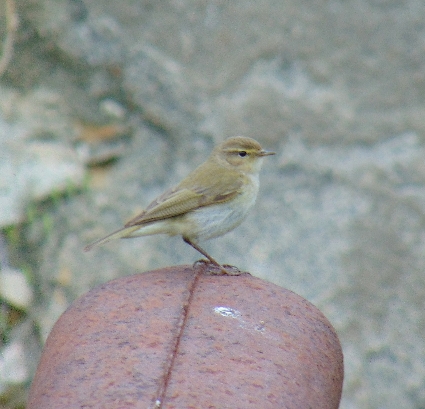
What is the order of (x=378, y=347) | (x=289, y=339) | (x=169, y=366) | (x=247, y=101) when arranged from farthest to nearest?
(x=247, y=101) < (x=378, y=347) < (x=289, y=339) < (x=169, y=366)

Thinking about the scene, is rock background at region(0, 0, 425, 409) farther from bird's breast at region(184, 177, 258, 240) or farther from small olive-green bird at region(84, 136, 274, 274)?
bird's breast at region(184, 177, 258, 240)

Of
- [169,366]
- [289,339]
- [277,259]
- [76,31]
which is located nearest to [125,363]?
[169,366]

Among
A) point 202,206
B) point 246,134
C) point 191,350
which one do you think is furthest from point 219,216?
point 191,350

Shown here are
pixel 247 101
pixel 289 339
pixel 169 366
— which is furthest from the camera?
pixel 247 101

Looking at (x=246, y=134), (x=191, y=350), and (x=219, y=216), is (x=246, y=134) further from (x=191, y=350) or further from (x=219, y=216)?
(x=191, y=350)

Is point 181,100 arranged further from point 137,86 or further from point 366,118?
point 366,118

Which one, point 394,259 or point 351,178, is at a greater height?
point 351,178

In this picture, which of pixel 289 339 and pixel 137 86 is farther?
pixel 137 86

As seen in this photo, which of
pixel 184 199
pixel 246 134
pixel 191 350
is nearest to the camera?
pixel 191 350
